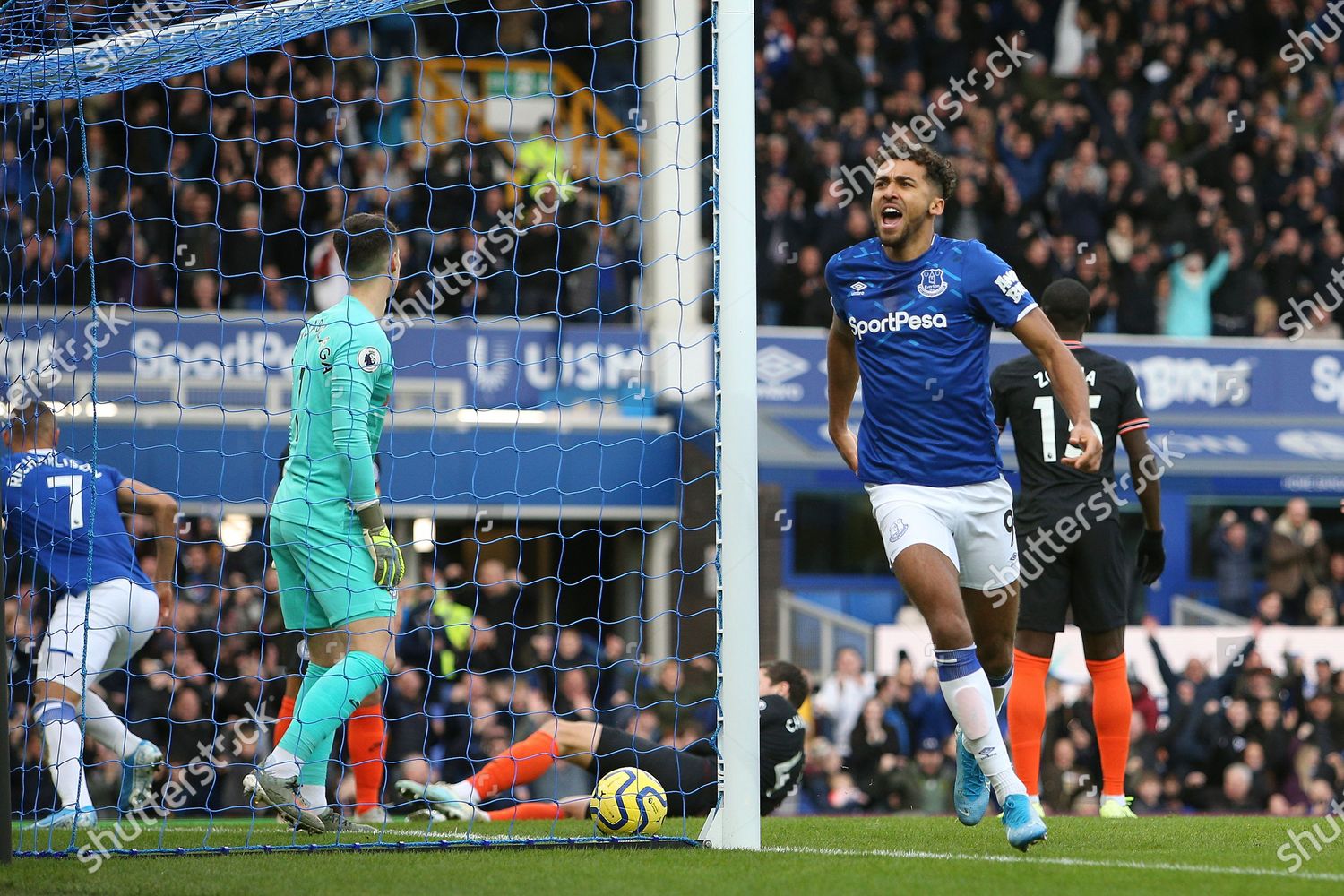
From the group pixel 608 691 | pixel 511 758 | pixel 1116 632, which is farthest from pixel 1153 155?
pixel 511 758

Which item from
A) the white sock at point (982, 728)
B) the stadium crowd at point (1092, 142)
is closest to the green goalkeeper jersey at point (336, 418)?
the white sock at point (982, 728)

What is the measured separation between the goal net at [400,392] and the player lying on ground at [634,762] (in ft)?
0.14

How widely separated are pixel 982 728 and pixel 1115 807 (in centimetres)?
216

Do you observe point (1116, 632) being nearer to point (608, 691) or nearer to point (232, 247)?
point (608, 691)

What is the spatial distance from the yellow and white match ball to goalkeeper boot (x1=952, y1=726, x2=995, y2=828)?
106cm

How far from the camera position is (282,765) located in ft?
17.9

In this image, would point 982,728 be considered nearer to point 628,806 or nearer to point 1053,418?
point 628,806

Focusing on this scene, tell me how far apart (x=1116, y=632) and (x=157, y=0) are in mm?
4644

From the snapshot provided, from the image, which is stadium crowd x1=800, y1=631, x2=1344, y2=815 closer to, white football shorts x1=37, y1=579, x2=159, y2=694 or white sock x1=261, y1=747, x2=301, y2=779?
white football shorts x1=37, y1=579, x2=159, y2=694

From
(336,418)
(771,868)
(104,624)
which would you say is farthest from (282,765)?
(104,624)

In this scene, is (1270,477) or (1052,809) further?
(1270,477)

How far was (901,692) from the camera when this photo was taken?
41.9ft

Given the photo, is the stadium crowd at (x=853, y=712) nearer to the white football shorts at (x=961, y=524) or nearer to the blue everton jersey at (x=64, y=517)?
the blue everton jersey at (x=64, y=517)

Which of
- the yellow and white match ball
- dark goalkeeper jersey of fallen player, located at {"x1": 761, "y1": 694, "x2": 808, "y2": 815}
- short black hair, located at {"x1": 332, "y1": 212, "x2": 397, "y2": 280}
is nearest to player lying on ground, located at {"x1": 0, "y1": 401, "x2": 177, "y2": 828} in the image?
short black hair, located at {"x1": 332, "y1": 212, "x2": 397, "y2": 280}
